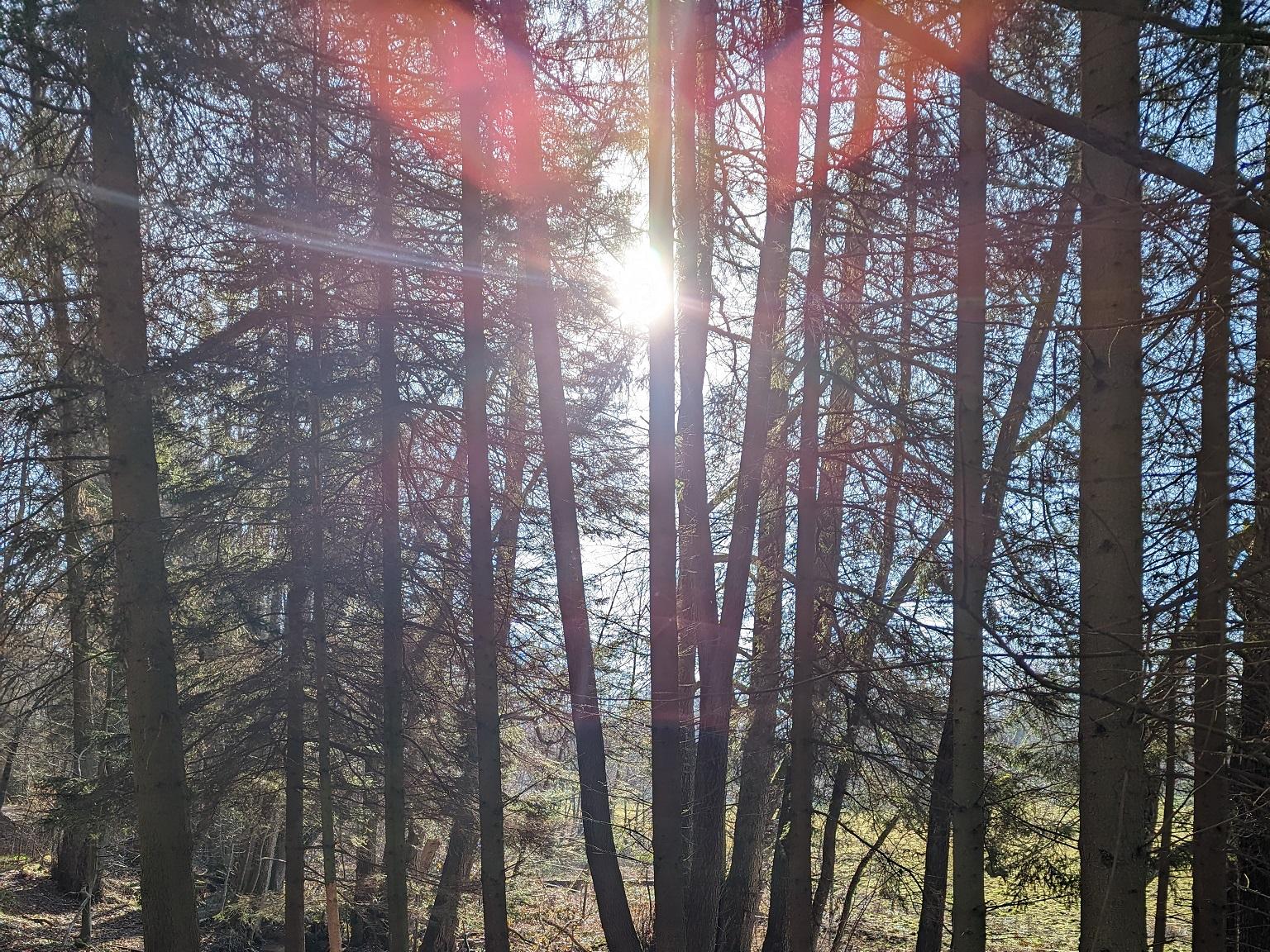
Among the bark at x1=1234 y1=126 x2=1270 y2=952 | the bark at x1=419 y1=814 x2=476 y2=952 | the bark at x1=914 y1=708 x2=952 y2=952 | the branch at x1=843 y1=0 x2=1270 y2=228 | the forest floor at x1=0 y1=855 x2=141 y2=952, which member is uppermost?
the branch at x1=843 y1=0 x2=1270 y2=228

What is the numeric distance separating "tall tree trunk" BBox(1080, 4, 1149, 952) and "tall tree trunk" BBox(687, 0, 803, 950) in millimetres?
3737

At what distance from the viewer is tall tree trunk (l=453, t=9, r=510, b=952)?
26.8 ft

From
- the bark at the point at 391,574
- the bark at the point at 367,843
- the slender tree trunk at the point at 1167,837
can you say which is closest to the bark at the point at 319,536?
the bark at the point at 367,843

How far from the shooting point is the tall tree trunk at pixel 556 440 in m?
8.45

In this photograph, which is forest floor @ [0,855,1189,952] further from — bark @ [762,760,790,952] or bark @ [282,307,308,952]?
bark @ [282,307,308,952]

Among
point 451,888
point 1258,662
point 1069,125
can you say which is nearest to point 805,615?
point 1258,662

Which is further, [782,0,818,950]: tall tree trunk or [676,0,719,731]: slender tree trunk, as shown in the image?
[676,0,719,731]: slender tree trunk

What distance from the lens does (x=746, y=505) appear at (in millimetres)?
8094

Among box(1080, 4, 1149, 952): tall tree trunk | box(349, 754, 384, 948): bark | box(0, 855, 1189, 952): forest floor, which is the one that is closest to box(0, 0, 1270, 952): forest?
box(1080, 4, 1149, 952): tall tree trunk

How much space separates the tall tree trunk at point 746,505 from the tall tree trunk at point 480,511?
1833 millimetres

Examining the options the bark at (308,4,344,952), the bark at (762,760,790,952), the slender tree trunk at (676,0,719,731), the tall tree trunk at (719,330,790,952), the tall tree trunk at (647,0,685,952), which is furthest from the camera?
the bark at (762,760,790,952)

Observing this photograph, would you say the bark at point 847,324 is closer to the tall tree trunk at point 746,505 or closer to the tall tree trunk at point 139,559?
the tall tree trunk at point 746,505

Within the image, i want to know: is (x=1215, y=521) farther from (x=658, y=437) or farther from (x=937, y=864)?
(x=937, y=864)

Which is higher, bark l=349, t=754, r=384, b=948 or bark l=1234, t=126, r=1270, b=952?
bark l=1234, t=126, r=1270, b=952
